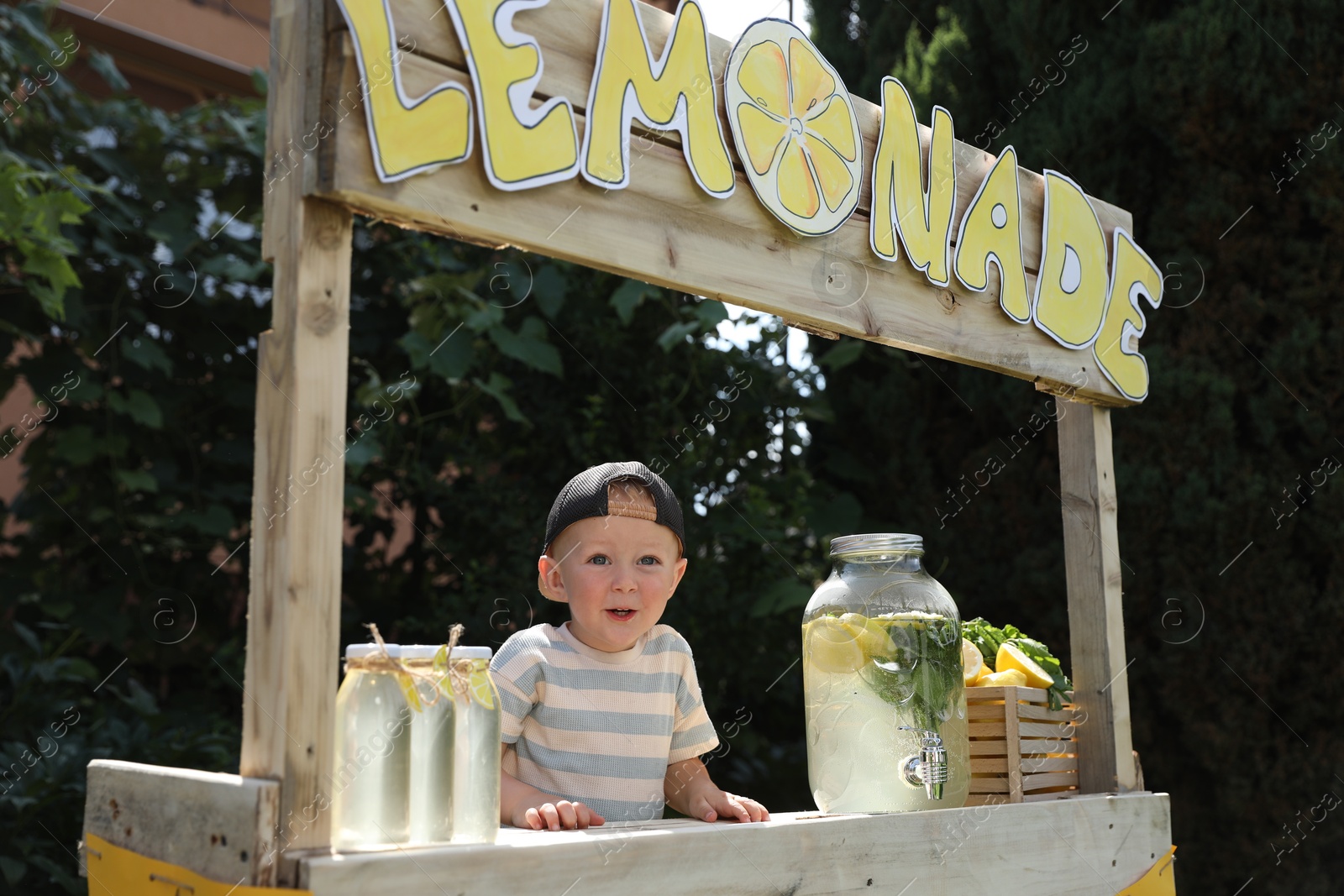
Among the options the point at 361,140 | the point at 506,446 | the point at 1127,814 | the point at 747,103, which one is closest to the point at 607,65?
the point at 747,103

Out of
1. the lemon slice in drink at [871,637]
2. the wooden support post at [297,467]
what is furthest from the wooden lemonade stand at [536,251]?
the lemon slice in drink at [871,637]

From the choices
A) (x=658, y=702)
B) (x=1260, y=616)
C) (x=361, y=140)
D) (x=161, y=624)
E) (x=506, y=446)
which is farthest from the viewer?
(x=506, y=446)

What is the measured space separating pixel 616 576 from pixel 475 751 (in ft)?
1.45

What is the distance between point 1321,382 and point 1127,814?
2.02 metres

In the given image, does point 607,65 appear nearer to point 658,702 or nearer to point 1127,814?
point 658,702

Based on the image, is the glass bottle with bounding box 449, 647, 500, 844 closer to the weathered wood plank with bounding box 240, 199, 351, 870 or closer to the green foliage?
the weathered wood plank with bounding box 240, 199, 351, 870

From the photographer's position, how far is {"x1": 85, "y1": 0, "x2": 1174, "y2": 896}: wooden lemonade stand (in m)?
1.05

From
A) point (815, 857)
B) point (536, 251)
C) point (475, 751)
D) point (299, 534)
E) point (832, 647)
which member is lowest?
point (815, 857)

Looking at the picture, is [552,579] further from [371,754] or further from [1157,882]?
[1157,882]

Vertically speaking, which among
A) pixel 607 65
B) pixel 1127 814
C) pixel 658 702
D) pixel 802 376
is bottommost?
pixel 1127 814

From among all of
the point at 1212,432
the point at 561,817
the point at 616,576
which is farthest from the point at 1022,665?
the point at 1212,432

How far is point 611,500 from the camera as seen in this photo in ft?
5.16

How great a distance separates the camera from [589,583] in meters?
1.56

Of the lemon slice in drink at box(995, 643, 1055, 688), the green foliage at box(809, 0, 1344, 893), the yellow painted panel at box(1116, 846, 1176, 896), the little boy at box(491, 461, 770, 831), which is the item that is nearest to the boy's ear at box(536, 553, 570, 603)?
the little boy at box(491, 461, 770, 831)
